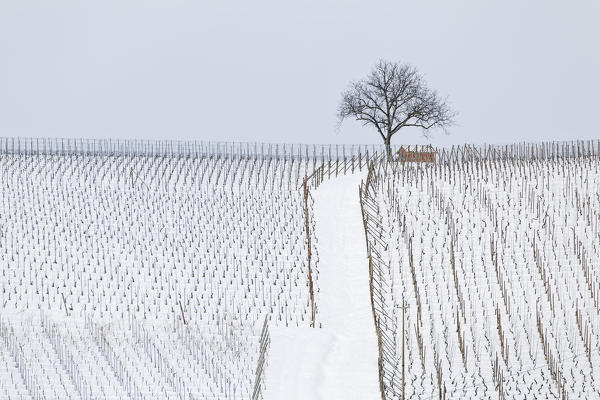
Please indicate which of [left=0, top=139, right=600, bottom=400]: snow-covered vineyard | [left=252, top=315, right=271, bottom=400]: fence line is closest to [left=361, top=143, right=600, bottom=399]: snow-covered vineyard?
[left=0, top=139, right=600, bottom=400]: snow-covered vineyard

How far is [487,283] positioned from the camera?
21641 millimetres

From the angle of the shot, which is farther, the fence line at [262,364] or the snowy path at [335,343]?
the snowy path at [335,343]

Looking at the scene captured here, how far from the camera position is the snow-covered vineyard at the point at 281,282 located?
17094 millimetres

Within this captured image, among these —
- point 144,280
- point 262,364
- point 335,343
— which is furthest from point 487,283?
point 144,280

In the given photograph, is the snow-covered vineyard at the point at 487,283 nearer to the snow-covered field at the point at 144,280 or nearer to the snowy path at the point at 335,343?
the snowy path at the point at 335,343

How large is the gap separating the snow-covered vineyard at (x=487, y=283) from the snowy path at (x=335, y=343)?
1.25ft

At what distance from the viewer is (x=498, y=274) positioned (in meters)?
22.1

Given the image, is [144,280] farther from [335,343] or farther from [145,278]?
[335,343]

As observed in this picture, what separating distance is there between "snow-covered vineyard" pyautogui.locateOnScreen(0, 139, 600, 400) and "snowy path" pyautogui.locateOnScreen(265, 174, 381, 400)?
0.68 ft

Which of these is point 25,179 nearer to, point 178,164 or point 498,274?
point 178,164

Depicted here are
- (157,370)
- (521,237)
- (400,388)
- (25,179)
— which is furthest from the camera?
(25,179)

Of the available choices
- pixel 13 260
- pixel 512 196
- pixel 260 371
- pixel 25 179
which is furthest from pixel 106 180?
pixel 260 371

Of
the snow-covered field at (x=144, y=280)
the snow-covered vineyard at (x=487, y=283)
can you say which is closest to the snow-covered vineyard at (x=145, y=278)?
the snow-covered field at (x=144, y=280)

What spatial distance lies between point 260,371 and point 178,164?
2729 cm
